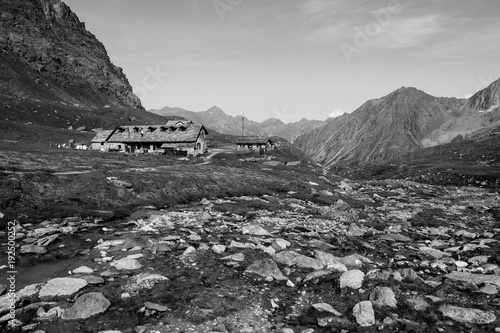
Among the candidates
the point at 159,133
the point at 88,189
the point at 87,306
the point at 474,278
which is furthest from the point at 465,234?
the point at 159,133

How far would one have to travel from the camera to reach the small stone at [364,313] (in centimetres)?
1021

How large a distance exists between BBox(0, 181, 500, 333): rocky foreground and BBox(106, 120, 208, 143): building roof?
6517 cm

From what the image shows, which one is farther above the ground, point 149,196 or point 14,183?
point 14,183

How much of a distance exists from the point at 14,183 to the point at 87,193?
211 inches

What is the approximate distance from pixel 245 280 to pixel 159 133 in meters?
82.6

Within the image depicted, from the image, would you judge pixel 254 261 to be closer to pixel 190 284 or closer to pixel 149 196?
pixel 190 284

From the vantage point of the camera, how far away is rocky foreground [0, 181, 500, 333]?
33.0ft

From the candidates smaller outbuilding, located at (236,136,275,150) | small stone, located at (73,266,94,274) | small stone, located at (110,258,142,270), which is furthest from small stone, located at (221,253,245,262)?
smaller outbuilding, located at (236,136,275,150)

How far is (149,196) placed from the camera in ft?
105

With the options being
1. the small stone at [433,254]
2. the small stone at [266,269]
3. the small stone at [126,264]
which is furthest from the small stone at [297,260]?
the small stone at [433,254]

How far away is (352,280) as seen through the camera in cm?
1302

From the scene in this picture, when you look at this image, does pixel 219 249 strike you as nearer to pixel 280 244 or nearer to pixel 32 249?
pixel 280 244

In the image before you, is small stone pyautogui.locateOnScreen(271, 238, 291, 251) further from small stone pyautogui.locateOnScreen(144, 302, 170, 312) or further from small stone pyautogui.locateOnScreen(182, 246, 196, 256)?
small stone pyautogui.locateOnScreen(144, 302, 170, 312)

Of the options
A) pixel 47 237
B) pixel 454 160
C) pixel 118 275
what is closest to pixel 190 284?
pixel 118 275
